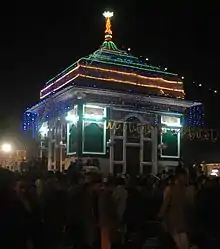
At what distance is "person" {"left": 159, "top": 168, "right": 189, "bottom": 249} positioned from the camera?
9453 mm

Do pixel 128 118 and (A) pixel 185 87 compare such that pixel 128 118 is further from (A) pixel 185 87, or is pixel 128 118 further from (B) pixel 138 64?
A: (A) pixel 185 87

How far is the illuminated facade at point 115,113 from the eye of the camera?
1120 inches

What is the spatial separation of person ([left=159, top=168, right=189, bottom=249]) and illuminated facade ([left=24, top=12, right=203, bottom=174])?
18.3m

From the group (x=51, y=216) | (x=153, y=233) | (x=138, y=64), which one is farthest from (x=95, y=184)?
(x=138, y=64)

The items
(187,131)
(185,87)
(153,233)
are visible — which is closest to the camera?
(153,233)

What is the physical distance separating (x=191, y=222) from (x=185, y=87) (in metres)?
24.9

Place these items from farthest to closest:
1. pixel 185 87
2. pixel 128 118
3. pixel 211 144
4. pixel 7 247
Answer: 1. pixel 211 144
2. pixel 185 87
3. pixel 128 118
4. pixel 7 247

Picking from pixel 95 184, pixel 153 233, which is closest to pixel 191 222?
pixel 95 184

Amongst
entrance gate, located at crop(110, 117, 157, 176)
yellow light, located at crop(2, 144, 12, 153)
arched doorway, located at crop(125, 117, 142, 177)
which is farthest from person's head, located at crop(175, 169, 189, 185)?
yellow light, located at crop(2, 144, 12, 153)

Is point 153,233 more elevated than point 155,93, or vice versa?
point 155,93

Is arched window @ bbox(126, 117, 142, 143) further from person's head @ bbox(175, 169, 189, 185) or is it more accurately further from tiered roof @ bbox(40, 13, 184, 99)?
person's head @ bbox(175, 169, 189, 185)

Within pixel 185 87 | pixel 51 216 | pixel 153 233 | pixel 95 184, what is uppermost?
pixel 185 87

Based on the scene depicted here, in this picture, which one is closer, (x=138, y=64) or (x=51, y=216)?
(x=51, y=216)

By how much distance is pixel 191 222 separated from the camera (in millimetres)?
9922
